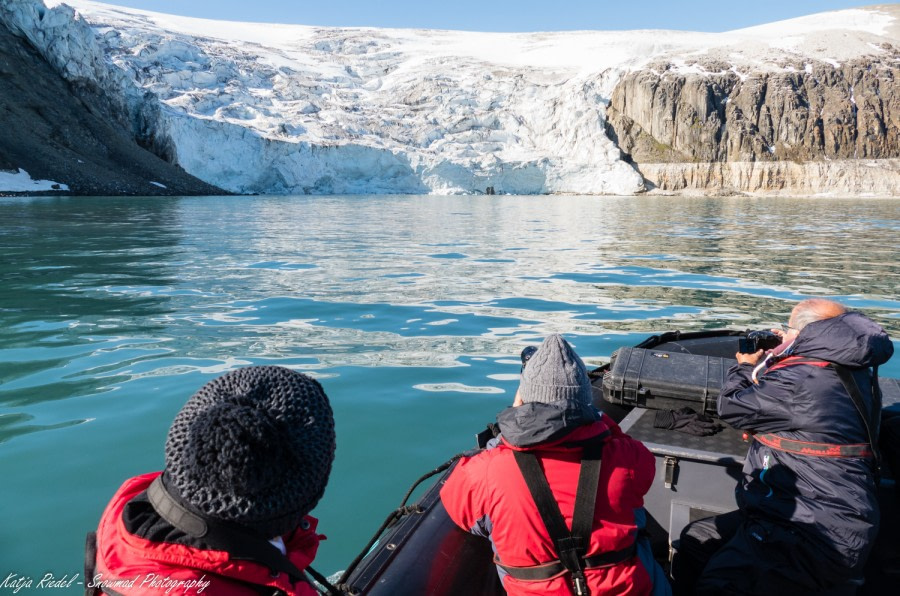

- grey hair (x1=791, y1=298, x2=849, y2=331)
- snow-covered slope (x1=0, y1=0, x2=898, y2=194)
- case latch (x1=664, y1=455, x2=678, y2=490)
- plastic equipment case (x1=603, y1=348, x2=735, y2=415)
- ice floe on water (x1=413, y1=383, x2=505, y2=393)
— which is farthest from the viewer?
snow-covered slope (x1=0, y1=0, x2=898, y2=194)

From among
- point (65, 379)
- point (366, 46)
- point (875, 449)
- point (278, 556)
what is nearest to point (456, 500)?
point (278, 556)

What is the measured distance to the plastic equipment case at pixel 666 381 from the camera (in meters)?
3.69

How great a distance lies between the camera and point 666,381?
376 centimetres

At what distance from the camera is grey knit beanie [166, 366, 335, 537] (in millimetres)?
2695

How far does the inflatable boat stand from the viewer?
2.28 meters

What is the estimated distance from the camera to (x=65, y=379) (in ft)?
17.5

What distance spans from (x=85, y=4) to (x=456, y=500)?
436ft

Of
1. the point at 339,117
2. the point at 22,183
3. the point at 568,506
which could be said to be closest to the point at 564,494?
the point at 568,506

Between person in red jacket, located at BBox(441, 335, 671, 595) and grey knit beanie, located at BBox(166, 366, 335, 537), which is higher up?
grey knit beanie, located at BBox(166, 366, 335, 537)

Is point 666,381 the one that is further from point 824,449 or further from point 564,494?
point 564,494

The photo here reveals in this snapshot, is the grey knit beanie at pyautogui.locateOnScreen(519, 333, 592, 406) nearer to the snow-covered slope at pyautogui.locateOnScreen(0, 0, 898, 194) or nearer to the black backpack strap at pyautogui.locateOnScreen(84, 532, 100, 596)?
the black backpack strap at pyautogui.locateOnScreen(84, 532, 100, 596)

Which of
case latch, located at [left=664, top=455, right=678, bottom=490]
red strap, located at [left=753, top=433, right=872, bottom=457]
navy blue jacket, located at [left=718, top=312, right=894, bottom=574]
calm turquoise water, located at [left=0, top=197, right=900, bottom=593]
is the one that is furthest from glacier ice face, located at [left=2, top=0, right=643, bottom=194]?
red strap, located at [left=753, top=433, right=872, bottom=457]

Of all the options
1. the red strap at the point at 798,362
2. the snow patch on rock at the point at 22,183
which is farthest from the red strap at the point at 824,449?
the snow patch on rock at the point at 22,183

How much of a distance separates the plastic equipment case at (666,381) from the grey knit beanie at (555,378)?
6.26ft
